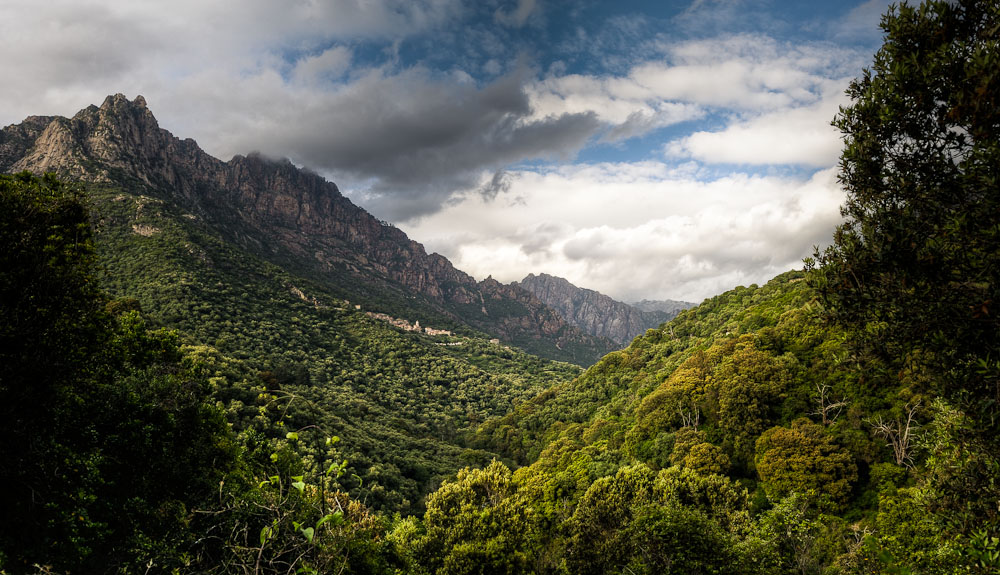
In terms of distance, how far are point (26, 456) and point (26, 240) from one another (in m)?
5.77

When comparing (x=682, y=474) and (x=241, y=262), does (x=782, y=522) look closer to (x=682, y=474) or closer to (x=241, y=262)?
(x=682, y=474)

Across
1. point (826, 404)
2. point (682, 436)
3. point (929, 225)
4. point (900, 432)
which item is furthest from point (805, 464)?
point (929, 225)

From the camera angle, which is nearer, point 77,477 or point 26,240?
point 77,477

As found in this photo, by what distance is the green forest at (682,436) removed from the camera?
6.01m

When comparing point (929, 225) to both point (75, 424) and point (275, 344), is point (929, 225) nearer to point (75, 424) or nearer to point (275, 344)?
point (75, 424)

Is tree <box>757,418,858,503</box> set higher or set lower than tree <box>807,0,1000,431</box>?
lower

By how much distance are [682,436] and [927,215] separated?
1250 inches

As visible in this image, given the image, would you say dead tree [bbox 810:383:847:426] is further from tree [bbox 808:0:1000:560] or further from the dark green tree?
the dark green tree

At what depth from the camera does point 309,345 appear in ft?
324

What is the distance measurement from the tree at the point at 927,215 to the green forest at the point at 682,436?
0.04 metres

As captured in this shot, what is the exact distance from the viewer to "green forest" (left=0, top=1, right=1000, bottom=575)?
6008mm

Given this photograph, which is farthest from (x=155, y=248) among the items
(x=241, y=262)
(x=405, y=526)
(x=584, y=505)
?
(x=584, y=505)

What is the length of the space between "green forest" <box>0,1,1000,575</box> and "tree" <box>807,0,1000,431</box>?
0.04 meters

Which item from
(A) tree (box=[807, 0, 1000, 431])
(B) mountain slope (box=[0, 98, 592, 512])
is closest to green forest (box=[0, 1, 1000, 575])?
(A) tree (box=[807, 0, 1000, 431])
